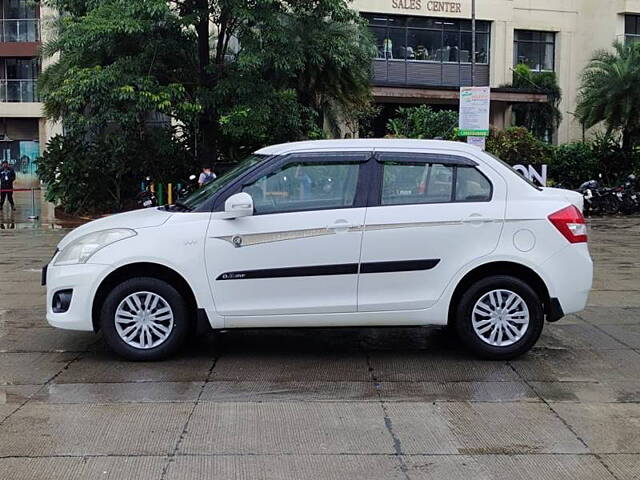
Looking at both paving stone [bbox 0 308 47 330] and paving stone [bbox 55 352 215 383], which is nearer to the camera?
paving stone [bbox 55 352 215 383]

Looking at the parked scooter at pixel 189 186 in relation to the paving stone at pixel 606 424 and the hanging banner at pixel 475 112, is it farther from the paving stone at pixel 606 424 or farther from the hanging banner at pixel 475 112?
the paving stone at pixel 606 424

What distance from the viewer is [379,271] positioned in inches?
266

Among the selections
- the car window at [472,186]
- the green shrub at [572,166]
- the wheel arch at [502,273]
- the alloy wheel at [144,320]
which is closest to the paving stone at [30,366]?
the alloy wheel at [144,320]

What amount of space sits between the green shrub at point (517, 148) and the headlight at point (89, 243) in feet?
69.7

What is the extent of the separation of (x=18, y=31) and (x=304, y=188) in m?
37.2

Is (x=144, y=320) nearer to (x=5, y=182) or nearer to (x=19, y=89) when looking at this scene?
(x=5, y=182)

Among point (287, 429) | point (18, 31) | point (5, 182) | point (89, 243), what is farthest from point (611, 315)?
point (18, 31)

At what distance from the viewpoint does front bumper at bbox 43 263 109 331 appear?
21.8 feet

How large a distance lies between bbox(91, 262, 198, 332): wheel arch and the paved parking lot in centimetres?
48

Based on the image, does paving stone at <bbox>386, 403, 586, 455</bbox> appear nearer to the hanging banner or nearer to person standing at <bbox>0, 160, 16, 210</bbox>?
the hanging banner

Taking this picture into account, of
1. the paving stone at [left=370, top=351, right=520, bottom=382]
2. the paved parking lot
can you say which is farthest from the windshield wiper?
the paving stone at [left=370, top=351, right=520, bottom=382]

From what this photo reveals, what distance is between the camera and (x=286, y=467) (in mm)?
4629

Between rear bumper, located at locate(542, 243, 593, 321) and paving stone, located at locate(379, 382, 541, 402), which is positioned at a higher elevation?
rear bumper, located at locate(542, 243, 593, 321)

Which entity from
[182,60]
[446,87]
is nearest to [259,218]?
[182,60]
